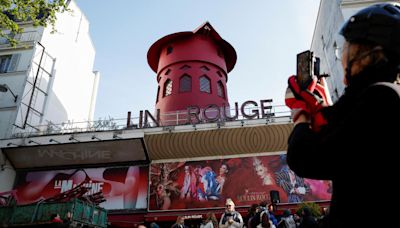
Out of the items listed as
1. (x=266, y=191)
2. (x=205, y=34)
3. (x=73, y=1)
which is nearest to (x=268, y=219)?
(x=266, y=191)

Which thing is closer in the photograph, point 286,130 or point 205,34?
point 286,130

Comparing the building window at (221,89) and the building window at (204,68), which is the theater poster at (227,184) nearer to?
the building window at (221,89)

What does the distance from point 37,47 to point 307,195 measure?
18562 mm

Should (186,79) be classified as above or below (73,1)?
below

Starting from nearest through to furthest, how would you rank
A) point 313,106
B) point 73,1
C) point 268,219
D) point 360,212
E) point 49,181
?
point 360,212
point 313,106
point 268,219
point 49,181
point 73,1

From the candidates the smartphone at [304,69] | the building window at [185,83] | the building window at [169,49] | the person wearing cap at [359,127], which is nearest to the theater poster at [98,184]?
the building window at [185,83]

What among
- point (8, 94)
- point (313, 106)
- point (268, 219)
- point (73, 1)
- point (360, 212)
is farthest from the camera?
point (73, 1)

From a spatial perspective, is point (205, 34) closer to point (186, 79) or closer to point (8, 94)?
point (186, 79)

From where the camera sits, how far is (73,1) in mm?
26656

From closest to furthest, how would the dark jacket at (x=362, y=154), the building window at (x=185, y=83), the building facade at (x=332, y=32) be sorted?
the dark jacket at (x=362, y=154)
the building facade at (x=332, y=32)
the building window at (x=185, y=83)

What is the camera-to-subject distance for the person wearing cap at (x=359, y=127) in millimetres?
1091

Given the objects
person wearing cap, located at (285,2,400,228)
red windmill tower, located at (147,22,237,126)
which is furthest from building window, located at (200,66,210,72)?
person wearing cap, located at (285,2,400,228)

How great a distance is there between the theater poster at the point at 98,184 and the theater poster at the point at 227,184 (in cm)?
77

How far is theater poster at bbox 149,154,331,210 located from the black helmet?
1528cm
